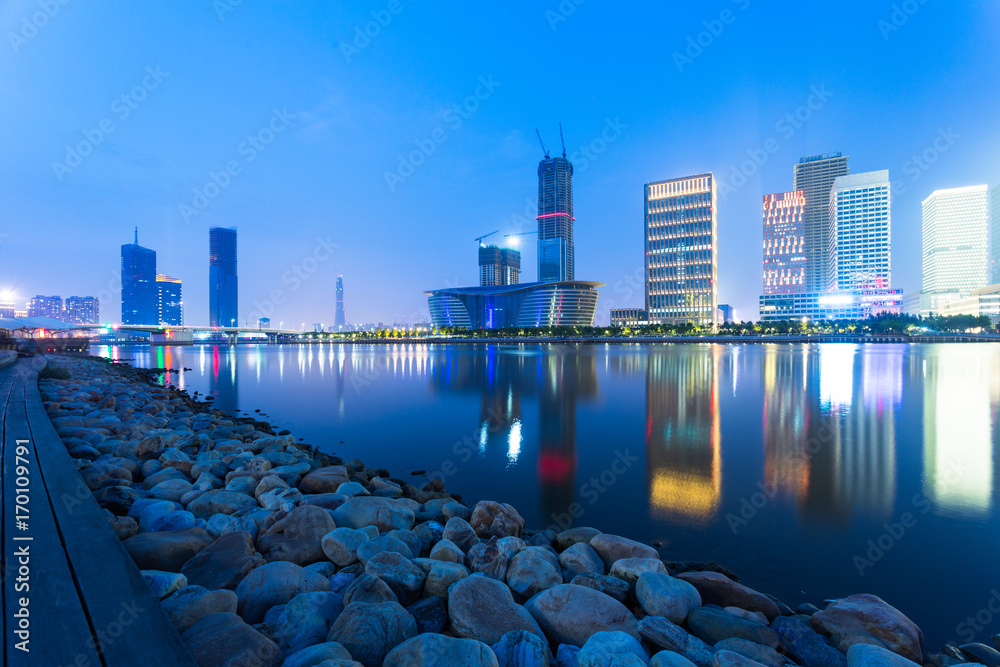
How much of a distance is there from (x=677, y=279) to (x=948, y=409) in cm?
15949

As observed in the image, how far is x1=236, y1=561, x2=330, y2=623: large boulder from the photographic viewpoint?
4031 millimetres

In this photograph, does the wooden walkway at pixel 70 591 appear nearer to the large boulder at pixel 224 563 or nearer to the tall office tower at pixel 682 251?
the large boulder at pixel 224 563

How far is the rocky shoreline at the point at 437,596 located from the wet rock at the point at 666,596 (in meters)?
0.02

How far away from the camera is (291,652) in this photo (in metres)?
3.41

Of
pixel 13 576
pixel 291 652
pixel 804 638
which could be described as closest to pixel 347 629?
pixel 291 652

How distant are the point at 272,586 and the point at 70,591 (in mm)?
1418

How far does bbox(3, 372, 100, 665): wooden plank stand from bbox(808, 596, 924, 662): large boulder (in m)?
5.65

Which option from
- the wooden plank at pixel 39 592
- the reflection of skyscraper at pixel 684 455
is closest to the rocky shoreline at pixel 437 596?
the wooden plank at pixel 39 592

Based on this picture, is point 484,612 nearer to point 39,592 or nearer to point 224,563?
point 224,563

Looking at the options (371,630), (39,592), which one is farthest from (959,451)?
(39,592)

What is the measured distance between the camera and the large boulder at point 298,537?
5047mm

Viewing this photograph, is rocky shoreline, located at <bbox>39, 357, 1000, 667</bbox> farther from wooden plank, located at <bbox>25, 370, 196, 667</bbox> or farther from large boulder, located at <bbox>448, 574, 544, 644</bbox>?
wooden plank, located at <bbox>25, 370, 196, 667</bbox>

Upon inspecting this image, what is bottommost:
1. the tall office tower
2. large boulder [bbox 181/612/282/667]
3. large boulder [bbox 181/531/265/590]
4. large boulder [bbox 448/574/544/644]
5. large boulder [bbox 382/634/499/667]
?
large boulder [bbox 448/574/544/644]

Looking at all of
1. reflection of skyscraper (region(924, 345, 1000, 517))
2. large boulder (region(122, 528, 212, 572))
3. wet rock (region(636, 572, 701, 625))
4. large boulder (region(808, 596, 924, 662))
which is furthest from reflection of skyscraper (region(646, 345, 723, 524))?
large boulder (region(122, 528, 212, 572))
